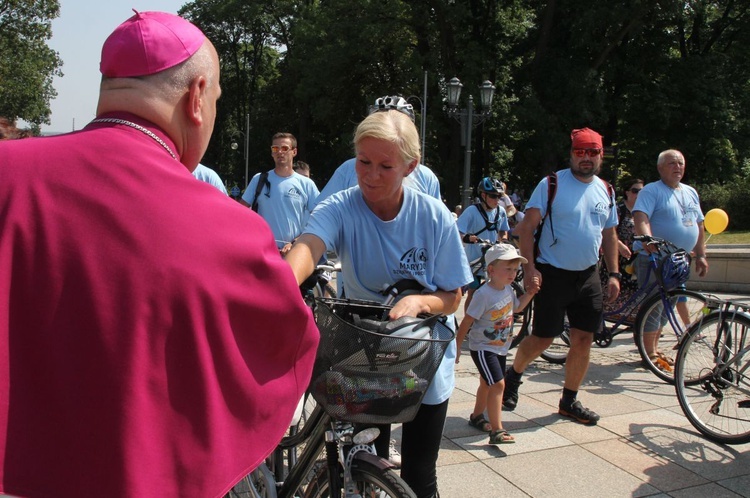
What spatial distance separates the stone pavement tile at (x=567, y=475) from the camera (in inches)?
156

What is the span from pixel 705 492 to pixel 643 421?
122 centimetres

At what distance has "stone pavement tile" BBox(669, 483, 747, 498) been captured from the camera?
12.8 ft

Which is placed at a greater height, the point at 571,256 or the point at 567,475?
the point at 571,256

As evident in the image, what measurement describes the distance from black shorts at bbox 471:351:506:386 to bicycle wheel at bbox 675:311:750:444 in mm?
1381

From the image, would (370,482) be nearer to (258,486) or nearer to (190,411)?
(258,486)

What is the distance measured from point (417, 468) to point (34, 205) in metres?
1.90

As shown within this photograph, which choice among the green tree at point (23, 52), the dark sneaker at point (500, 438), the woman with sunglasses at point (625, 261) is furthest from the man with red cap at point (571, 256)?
the green tree at point (23, 52)

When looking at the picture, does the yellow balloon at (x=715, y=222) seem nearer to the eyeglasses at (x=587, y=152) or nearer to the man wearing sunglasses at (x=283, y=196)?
the eyeglasses at (x=587, y=152)

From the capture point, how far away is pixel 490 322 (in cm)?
472

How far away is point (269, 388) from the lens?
1.40m

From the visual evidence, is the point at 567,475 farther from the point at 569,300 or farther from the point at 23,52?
the point at 23,52

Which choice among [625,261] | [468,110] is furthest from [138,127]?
[468,110]

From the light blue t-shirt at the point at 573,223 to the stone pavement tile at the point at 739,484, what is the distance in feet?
5.39

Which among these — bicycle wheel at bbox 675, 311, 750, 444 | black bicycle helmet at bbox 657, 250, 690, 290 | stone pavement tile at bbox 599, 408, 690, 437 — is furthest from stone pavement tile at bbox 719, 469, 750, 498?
black bicycle helmet at bbox 657, 250, 690, 290
